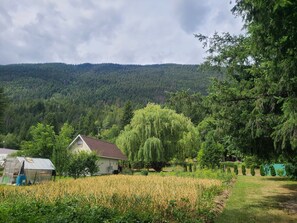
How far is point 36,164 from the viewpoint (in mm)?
22125

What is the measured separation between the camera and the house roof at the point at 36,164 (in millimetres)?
21406

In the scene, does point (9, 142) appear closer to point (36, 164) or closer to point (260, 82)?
point (36, 164)

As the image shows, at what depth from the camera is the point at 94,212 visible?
23.4 ft

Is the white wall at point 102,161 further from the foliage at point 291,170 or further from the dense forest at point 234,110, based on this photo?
the foliage at point 291,170

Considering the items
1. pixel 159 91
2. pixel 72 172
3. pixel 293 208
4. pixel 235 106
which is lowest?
pixel 293 208

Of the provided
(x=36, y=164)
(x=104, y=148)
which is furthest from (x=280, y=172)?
(x=36, y=164)

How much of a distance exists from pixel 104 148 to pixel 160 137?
7226 millimetres

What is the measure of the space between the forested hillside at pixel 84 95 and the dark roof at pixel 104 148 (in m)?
55.5

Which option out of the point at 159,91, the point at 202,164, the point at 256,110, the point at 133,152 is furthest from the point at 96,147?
the point at 159,91

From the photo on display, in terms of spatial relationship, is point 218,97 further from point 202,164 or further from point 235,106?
point 202,164

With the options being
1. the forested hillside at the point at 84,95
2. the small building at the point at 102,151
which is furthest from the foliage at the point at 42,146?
the forested hillside at the point at 84,95

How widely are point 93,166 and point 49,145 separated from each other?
5489mm

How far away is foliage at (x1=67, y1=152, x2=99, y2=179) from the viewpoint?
1008 inches

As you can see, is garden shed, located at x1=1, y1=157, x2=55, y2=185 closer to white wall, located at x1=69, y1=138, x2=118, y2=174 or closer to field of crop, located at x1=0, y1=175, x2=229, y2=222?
field of crop, located at x1=0, y1=175, x2=229, y2=222
